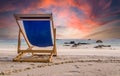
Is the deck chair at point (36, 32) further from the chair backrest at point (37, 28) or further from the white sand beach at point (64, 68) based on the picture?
the white sand beach at point (64, 68)

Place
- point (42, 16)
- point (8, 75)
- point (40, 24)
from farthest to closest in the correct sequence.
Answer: point (40, 24), point (42, 16), point (8, 75)

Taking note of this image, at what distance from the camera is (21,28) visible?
327 inches

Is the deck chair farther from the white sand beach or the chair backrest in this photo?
the white sand beach

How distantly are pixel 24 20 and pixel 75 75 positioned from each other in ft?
12.6

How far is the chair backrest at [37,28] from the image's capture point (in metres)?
8.09

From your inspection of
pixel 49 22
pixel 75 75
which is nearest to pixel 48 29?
pixel 49 22

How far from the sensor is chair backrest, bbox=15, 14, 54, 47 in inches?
319

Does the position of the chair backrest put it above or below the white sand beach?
above

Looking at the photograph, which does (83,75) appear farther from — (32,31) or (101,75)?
(32,31)

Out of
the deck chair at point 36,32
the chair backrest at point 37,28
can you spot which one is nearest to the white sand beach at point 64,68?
the deck chair at point 36,32

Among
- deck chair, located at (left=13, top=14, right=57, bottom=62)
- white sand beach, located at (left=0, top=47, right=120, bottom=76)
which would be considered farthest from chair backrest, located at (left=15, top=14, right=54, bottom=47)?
white sand beach, located at (left=0, top=47, right=120, bottom=76)

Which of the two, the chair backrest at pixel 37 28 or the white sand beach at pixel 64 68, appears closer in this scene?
the white sand beach at pixel 64 68

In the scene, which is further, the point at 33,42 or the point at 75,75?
the point at 33,42

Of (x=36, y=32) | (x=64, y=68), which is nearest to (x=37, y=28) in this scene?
(x=36, y=32)
